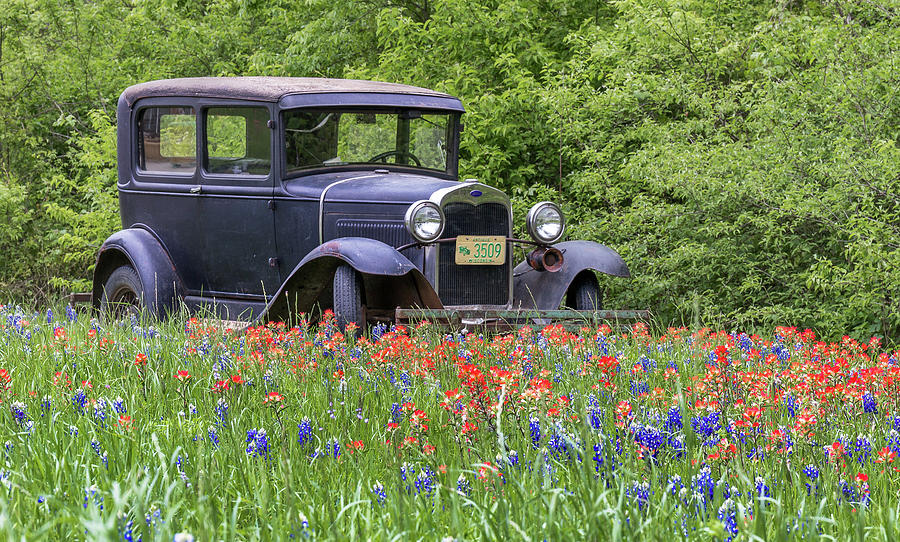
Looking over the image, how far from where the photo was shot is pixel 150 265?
286 inches

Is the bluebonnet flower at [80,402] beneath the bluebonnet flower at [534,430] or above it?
beneath

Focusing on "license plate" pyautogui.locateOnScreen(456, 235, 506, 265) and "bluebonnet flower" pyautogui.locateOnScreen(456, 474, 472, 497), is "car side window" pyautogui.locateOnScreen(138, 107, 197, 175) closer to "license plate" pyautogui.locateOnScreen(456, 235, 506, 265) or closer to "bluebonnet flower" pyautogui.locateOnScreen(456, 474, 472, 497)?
"license plate" pyautogui.locateOnScreen(456, 235, 506, 265)

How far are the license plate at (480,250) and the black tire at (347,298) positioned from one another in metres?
0.86

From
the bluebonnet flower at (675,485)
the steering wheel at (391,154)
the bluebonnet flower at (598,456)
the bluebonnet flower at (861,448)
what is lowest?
the bluebonnet flower at (861,448)

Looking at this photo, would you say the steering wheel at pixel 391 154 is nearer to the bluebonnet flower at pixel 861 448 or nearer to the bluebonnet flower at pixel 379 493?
the bluebonnet flower at pixel 861 448

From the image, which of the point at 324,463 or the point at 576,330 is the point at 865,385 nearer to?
the point at 324,463

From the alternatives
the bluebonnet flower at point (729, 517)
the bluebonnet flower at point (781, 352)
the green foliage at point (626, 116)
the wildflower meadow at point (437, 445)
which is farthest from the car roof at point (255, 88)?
the bluebonnet flower at point (729, 517)

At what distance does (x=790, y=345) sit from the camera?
5.10 metres

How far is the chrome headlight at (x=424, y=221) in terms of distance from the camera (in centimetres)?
633

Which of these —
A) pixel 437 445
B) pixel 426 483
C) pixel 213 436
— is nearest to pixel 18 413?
pixel 213 436

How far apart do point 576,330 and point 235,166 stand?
263 centimetres

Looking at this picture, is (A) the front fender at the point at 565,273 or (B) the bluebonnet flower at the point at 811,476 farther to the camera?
(A) the front fender at the point at 565,273

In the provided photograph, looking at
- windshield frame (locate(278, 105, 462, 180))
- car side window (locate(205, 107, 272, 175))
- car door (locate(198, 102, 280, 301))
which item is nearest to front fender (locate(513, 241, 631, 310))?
windshield frame (locate(278, 105, 462, 180))

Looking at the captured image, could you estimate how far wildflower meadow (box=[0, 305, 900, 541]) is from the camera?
1960 mm
